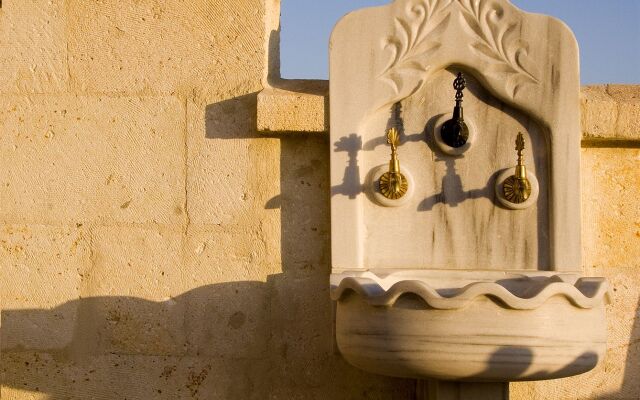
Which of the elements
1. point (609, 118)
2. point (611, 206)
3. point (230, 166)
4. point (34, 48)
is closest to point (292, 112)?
point (230, 166)

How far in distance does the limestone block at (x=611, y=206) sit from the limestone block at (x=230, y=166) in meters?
1.28

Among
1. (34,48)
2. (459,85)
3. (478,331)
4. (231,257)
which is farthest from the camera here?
(34,48)

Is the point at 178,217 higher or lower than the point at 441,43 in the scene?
lower

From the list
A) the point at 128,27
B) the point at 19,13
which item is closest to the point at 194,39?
the point at 128,27

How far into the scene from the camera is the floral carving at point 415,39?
11.7 ft

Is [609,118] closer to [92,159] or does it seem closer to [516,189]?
[516,189]

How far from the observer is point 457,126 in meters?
3.48

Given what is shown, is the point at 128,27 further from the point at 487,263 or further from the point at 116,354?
the point at 487,263

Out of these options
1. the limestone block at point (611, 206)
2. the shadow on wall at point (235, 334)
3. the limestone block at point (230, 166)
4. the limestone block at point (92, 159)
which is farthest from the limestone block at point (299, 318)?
the limestone block at point (611, 206)

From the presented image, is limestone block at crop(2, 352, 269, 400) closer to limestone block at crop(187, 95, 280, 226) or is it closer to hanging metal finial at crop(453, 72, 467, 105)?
limestone block at crop(187, 95, 280, 226)

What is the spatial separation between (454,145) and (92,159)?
1.50 m

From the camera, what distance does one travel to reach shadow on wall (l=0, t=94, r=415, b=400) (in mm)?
3658

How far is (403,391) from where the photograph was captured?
364 centimetres

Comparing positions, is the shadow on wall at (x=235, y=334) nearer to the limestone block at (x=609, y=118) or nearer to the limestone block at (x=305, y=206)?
the limestone block at (x=305, y=206)
